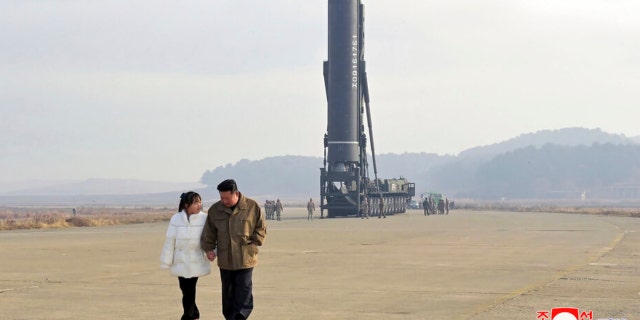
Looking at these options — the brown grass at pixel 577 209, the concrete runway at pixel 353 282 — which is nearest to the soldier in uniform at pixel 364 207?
the brown grass at pixel 577 209

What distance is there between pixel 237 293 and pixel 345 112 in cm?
5000

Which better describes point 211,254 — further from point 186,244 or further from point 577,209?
point 577,209

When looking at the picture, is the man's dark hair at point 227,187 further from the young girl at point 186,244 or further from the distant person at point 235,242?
the young girl at point 186,244

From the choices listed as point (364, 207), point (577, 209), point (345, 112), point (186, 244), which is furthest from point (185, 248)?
point (577, 209)

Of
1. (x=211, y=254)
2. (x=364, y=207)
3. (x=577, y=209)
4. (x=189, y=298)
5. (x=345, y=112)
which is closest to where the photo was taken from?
(x=211, y=254)

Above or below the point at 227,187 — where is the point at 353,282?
below

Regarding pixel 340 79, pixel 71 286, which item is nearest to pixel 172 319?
pixel 71 286

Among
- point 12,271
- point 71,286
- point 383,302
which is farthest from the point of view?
point 12,271

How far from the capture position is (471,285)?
54.8 ft

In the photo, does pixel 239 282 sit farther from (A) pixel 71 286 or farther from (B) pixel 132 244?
(B) pixel 132 244

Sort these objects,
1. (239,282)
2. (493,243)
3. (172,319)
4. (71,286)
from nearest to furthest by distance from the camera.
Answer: (239,282) → (172,319) → (71,286) → (493,243)

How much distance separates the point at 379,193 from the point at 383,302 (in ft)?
173

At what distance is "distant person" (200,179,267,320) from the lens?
10.9 meters

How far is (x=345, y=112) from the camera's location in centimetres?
6081
